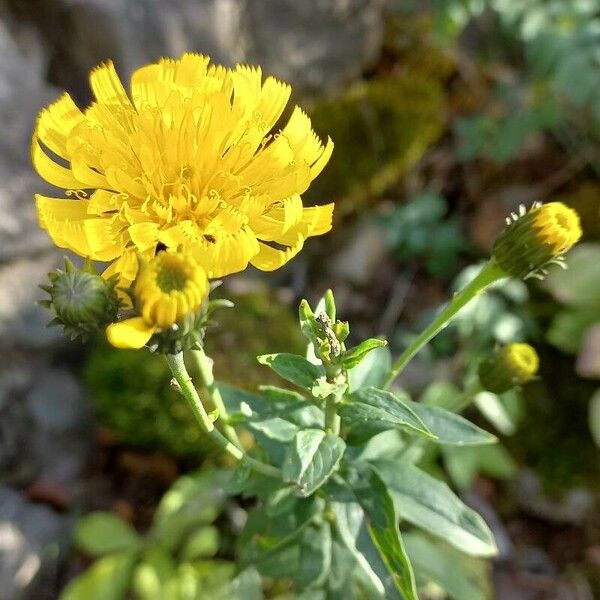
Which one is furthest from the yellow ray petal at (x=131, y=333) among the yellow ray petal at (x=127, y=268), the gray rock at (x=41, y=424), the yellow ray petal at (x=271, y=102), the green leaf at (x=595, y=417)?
the green leaf at (x=595, y=417)

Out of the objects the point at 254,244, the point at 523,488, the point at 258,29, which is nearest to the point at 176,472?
the point at 523,488

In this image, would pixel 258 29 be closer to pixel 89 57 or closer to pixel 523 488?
pixel 89 57

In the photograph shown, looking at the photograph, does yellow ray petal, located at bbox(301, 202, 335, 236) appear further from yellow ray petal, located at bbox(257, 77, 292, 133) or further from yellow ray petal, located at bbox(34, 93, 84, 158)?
yellow ray petal, located at bbox(34, 93, 84, 158)

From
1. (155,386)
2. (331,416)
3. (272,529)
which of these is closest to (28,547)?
(155,386)

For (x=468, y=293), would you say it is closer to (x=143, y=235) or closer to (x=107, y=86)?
(x=143, y=235)

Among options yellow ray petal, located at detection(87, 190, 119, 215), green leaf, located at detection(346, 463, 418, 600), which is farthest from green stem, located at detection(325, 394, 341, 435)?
yellow ray petal, located at detection(87, 190, 119, 215)
